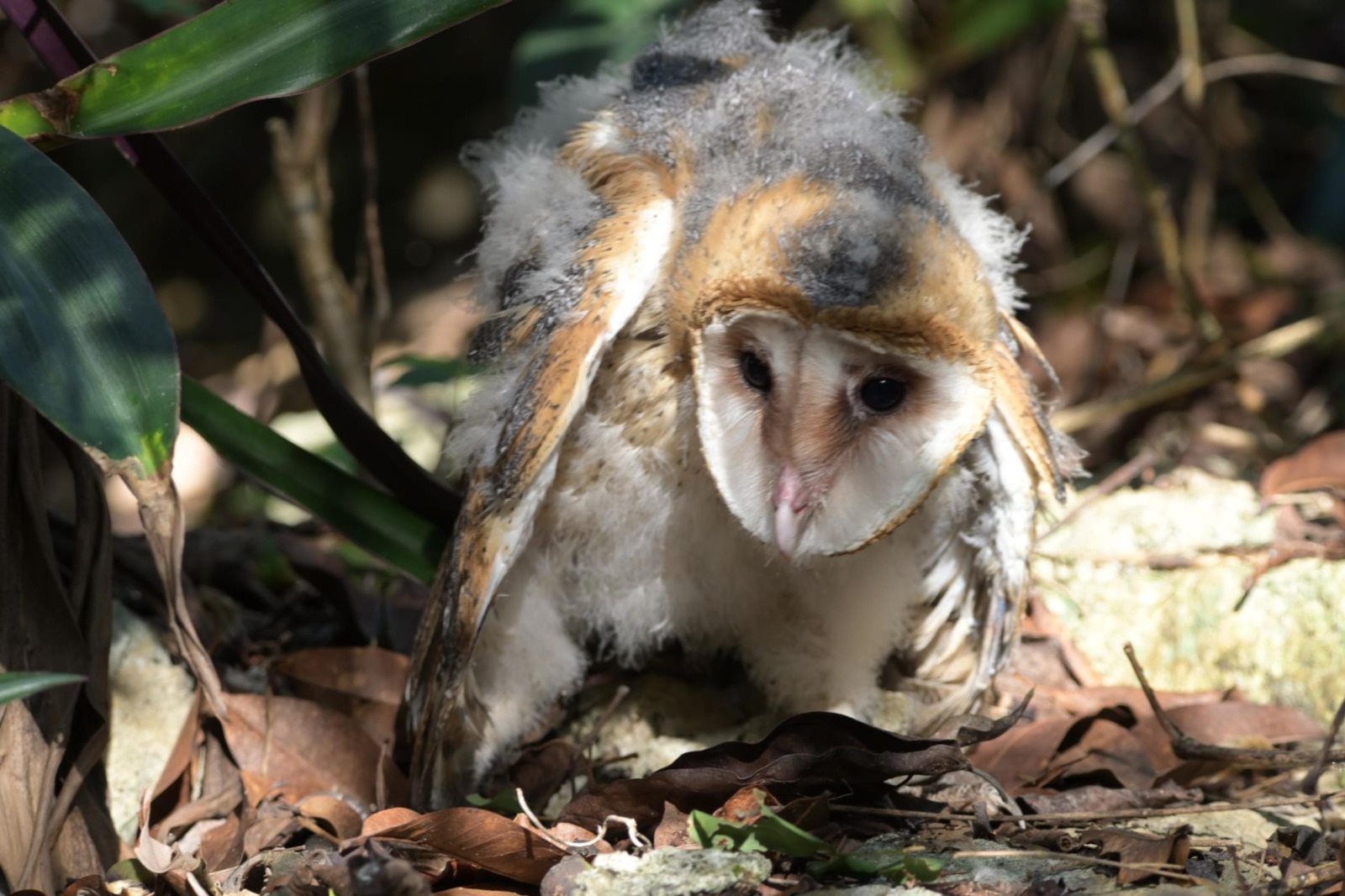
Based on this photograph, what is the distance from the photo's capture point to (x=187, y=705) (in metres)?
2.80

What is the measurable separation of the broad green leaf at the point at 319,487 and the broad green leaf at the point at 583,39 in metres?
1.38

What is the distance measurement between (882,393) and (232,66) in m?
1.21

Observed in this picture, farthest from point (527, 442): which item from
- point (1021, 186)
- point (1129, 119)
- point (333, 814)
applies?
point (1021, 186)

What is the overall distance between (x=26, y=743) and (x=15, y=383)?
0.75 metres

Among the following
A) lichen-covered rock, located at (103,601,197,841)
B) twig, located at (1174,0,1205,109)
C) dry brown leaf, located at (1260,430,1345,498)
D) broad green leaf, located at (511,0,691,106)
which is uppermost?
broad green leaf, located at (511,0,691,106)

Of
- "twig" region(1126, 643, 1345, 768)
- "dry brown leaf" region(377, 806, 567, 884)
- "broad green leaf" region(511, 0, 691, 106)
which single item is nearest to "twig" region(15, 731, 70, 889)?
"dry brown leaf" region(377, 806, 567, 884)

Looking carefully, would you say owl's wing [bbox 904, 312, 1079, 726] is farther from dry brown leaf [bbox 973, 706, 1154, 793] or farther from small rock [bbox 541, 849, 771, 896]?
small rock [bbox 541, 849, 771, 896]

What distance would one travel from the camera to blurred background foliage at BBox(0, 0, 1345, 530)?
14.3ft

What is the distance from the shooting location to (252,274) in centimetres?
255

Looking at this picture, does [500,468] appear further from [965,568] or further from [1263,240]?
[1263,240]

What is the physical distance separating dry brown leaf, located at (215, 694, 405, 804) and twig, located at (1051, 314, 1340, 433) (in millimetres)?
2276

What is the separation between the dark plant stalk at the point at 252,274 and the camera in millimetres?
2281

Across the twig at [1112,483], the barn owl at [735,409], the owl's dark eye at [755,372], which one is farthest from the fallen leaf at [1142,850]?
the twig at [1112,483]

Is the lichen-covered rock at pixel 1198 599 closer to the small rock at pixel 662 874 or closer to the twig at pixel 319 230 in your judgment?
the small rock at pixel 662 874
